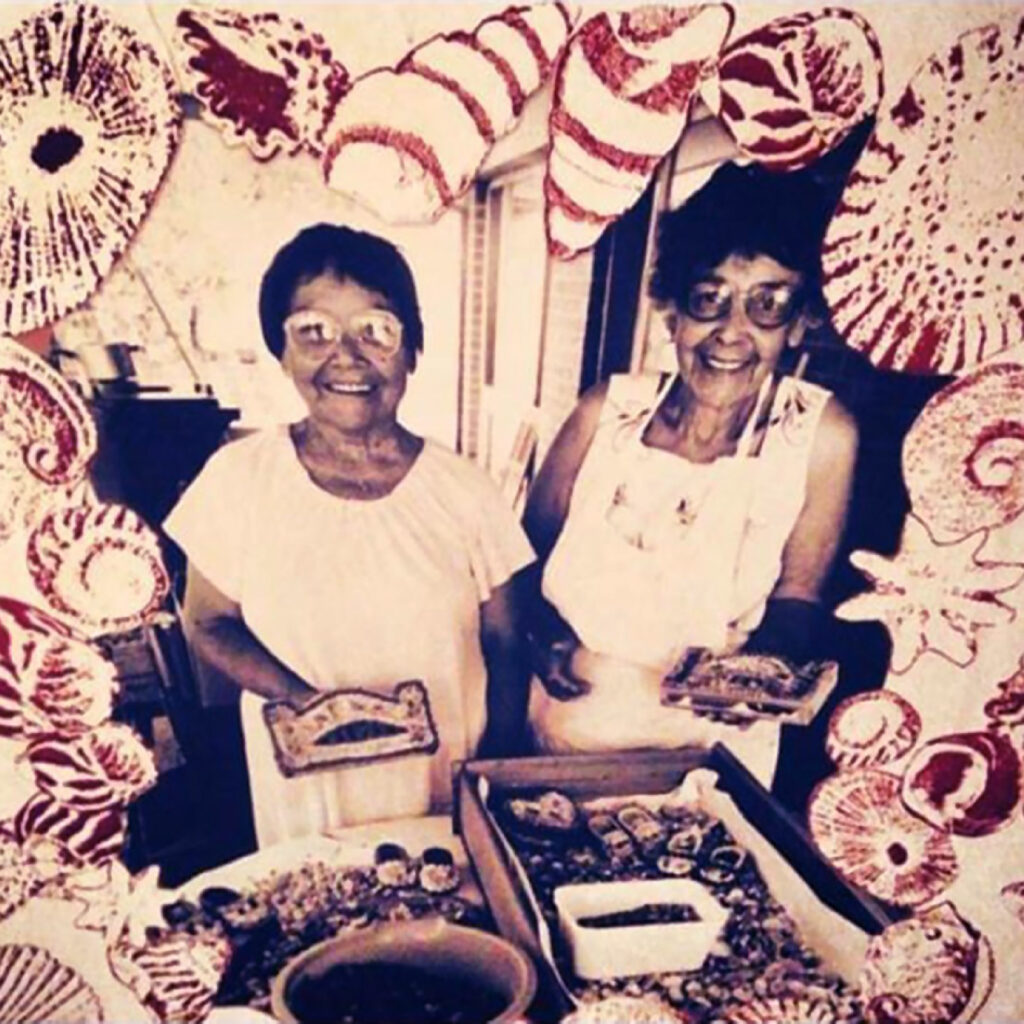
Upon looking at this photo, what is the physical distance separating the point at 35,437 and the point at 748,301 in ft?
3.38

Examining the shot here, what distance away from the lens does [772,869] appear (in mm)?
1778

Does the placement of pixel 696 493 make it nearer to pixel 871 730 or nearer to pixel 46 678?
pixel 871 730

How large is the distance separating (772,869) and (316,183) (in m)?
1.27

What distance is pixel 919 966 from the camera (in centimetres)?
184

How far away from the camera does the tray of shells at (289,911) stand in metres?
1.71

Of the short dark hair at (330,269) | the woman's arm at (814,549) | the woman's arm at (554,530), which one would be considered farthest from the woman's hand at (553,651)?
the short dark hair at (330,269)

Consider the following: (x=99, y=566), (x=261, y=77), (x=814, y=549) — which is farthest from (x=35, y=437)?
(x=814, y=549)

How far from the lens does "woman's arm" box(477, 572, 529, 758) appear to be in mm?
1662

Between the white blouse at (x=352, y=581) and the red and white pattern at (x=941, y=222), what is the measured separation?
2.02 ft

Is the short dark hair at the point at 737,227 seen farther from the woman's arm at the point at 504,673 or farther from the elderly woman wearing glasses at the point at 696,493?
the woman's arm at the point at 504,673

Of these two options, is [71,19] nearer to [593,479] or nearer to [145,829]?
[593,479]

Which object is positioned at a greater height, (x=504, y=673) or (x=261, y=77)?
(x=261, y=77)

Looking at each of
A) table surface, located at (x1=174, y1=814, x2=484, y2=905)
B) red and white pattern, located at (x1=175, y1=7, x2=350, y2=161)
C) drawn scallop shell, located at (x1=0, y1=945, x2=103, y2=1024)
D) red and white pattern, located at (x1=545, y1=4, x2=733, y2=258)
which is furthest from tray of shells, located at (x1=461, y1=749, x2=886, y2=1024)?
red and white pattern, located at (x1=175, y1=7, x2=350, y2=161)

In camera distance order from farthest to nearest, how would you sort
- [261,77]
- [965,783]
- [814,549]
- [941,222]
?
1. [965,783]
2. [814,549]
3. [941,222]
4. [261,77]
